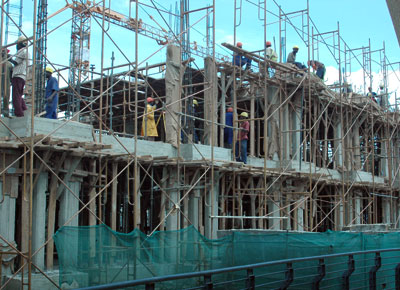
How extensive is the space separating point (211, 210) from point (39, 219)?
601cm

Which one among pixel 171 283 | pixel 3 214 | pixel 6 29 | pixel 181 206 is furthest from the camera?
pixel 6 29

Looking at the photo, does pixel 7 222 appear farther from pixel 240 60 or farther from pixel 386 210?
pixel 386 210

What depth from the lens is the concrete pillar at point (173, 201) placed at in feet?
54.1

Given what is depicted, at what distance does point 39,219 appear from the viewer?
13109mm

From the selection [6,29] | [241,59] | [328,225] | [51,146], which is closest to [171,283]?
[51,146]

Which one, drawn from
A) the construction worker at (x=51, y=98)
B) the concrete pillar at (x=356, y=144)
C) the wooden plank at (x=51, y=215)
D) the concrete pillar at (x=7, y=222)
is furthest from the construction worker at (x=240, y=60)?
the concrete pillar at (x=7, y=222)

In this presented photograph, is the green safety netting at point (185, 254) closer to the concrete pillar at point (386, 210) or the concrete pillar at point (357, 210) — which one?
the concrete pillar at point (357, 210)

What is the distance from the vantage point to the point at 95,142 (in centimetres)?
1372

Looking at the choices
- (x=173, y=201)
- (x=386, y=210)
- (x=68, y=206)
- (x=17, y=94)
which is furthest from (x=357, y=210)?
(x=17, y=94)

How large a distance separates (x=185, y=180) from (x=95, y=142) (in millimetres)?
4493

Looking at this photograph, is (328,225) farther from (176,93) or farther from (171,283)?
(171,283)

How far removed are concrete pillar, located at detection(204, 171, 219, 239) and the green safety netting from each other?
475 centimetres

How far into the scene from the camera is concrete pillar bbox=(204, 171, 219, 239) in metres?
17.5

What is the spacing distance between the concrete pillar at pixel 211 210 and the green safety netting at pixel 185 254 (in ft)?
15.6
